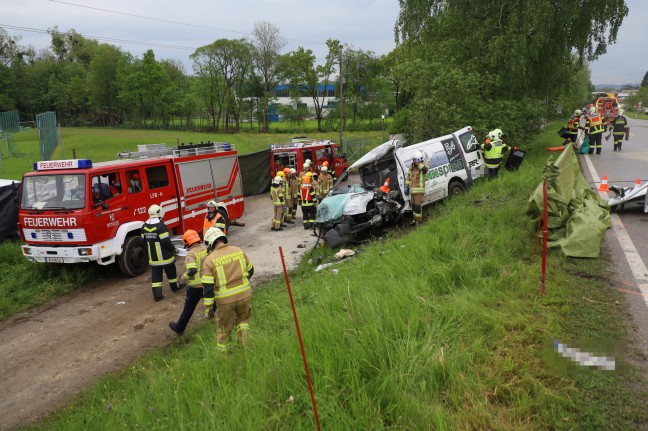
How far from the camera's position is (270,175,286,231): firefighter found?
41.2ft

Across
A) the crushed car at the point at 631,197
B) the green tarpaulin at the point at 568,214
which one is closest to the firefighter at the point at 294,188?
the green tarpaulin at the point at 568,214

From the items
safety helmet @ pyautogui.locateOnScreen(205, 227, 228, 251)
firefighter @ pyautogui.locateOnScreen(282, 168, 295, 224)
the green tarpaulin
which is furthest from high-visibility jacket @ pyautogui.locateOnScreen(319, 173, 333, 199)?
safety helmet @ pyautogui.locateOnScreen(205, 227, 228, 251)

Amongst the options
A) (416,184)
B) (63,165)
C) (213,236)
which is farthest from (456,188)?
(63,165)

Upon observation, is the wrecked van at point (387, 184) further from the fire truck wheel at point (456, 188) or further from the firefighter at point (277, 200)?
the firefighter at point (277, 200)

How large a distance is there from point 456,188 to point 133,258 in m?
8.40

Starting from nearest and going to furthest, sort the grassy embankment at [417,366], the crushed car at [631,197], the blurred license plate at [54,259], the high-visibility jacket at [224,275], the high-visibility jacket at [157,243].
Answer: the grassy embankment at [417,366], the high-visibility jacket at [224,275], the crushed car at [631,197], the high-visibility jacket at [157,243], the blurred license plate at [54,259]

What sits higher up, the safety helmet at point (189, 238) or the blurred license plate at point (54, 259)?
the safety helmet at point (189, 238)

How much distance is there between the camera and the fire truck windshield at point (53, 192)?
834cm

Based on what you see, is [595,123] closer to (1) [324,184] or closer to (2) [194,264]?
(1) [324,184]

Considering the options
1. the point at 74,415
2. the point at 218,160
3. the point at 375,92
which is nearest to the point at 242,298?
the point at 74,415

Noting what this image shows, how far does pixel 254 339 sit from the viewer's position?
4426 mm

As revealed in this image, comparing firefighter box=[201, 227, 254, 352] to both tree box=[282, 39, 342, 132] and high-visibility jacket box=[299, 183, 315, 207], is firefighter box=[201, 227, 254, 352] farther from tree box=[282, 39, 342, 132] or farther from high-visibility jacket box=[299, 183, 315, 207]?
tree box=[282, 39, 342, 132]

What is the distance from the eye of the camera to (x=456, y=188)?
1212 centimetres

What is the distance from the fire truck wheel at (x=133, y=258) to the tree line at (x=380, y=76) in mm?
11643
